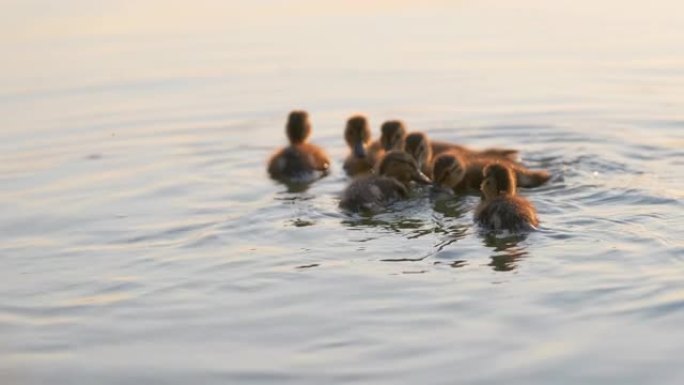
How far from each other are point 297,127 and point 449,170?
130 cm

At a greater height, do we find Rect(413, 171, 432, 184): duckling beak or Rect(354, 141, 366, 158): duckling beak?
Rect(354, 141, 366, 158): duckling beak

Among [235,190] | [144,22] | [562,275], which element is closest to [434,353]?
[562,275]

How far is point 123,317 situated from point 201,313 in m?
0.31

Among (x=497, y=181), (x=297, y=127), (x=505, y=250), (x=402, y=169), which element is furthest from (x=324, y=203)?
(x=505, y=250)

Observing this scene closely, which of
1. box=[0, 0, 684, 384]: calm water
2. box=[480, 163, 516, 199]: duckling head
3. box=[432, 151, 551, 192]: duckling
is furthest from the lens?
box=[432, 151, 551, 192]: duckling

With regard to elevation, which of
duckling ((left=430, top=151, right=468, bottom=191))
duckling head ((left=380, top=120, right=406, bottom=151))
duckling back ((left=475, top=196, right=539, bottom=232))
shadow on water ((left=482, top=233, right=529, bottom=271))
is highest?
duckling head ((left=380, top=120, right=406, bottom=151))

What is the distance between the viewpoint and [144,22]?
40.1 ft

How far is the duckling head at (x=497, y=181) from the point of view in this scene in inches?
286

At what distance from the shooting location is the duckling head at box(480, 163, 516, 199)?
727 centimetres

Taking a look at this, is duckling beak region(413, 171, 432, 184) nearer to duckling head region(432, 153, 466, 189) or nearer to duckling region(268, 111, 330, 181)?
duckling head region(432, 153, 466, 189)

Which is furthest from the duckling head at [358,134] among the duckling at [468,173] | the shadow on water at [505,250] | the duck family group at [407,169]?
the shadow on water at [505,250]

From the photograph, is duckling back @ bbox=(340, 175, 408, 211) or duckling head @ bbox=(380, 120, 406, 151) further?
duckling head @ bbox=(380, 120, 406, 151)

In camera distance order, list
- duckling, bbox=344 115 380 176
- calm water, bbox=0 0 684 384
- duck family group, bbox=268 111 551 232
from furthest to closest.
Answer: duckling, bbox=344 115 380 176
duck family group, bbox=268 111 551 232
calm water, bbox=0 0 684 384

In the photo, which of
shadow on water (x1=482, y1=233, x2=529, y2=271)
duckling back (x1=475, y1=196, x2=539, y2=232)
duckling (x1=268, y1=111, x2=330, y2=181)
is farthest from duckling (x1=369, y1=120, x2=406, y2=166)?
shadow on water (x1=482, y1=233, x2=529, y2=271)
